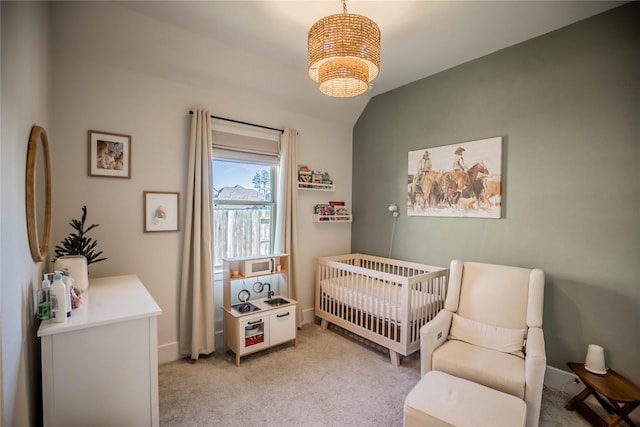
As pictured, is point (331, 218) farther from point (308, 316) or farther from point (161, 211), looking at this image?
point (161, 211)

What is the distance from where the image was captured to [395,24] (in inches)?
91.0

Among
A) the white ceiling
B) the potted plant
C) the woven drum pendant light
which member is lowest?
the potted plant

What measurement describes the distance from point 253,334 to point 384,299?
4.23 feet

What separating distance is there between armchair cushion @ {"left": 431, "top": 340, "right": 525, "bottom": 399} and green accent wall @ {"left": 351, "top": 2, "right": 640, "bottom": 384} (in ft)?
2.51

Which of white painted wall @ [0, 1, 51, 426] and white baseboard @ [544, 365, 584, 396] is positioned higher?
white painted wall @ [0, 1, 51, 426]

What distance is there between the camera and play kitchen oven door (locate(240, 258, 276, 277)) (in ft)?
9.64

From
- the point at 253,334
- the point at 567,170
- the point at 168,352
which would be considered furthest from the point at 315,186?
the point at 567,170

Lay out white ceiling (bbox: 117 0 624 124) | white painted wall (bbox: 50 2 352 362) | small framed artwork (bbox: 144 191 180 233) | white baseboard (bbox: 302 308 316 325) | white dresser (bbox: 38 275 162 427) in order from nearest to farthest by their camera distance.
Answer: white dresser (bbox: 38 275 162 427), white ceiling (bbox: 117 0 624 124), white painted wall (bbox: 50 2 352 362), small framed artwork (bbox: 144 191 180 233), white baseboard (bbox: 302 308 316 325)

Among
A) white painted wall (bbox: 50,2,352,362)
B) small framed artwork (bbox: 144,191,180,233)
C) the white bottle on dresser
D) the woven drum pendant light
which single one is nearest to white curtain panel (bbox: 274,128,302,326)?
white painted wall (bbox: 50,2,352,362)

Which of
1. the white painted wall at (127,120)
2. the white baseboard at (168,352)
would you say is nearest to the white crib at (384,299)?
the white painted wall at (127,120)

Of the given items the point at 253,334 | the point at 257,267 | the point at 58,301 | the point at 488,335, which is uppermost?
the point at 58,301

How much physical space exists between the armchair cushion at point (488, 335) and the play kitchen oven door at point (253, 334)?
1659 mm

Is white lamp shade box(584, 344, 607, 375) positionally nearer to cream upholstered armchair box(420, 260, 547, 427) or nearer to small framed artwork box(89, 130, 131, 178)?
cream upholstered armchair box(420, 260, 547, 427)

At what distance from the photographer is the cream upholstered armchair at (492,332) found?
5.99 feet
